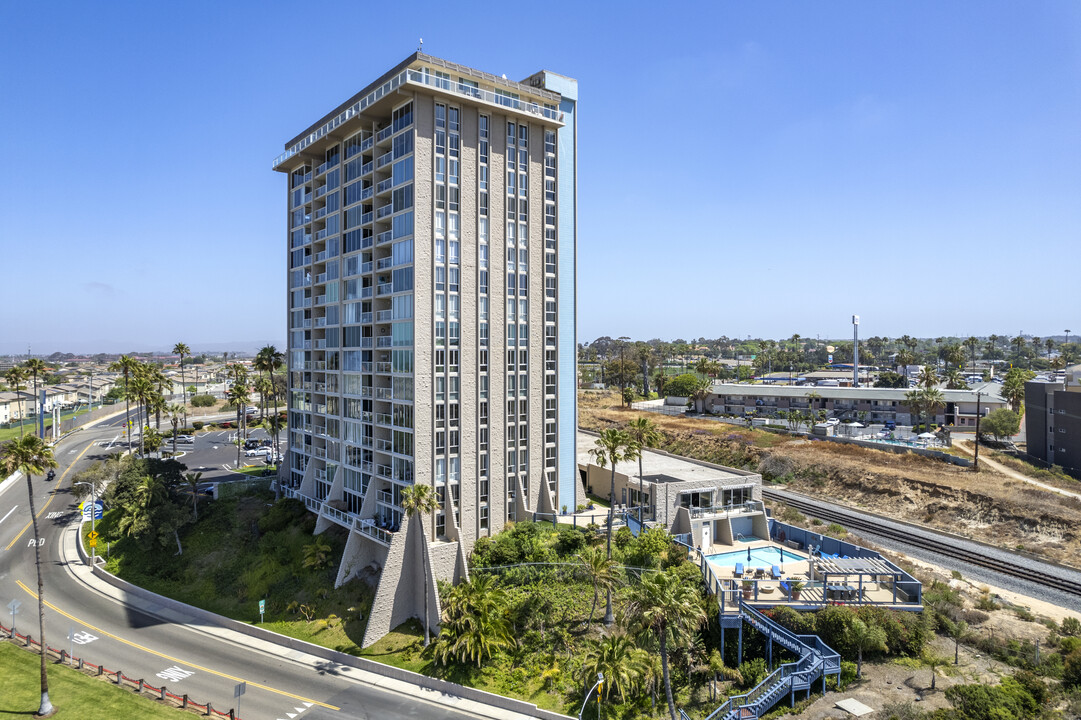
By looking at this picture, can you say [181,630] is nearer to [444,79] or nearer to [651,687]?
[651,687]

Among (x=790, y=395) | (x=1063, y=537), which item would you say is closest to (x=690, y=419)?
(x=790, y=395)

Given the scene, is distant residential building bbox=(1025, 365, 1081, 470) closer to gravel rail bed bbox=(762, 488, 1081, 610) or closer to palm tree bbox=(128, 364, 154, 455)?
gravel rail bed bbox=(762, 488, 1081, 610)

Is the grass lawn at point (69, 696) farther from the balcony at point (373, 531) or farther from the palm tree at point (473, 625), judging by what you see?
the balcony at point (373, 531)

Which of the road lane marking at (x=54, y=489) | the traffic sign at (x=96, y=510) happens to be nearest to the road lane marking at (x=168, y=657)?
the road lane marking at (x=54, y=489)

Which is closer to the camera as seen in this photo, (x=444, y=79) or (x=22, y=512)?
(x=444, y=79)

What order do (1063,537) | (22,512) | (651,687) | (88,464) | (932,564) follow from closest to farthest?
(651,687) → (932,564) → (1063,537) → (22,512) → (88,464)

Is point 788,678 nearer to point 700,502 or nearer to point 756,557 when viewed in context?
point 756,557
